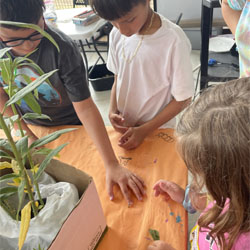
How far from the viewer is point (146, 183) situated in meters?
0.77

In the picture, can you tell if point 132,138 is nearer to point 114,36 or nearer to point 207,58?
point 114,36

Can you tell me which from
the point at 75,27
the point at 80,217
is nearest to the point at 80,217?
the point at 80,217

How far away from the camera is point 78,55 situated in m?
0.95

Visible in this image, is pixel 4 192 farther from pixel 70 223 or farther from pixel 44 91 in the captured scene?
pixel 44 91

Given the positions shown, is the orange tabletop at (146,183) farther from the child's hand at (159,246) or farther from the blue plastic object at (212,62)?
the blue plastic object at (212,62)

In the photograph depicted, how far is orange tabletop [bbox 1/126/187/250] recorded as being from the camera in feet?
2.07

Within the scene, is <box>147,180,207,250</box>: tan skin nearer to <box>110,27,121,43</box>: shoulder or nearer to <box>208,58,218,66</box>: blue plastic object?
<box>110,27,121,43</box>: shoulder

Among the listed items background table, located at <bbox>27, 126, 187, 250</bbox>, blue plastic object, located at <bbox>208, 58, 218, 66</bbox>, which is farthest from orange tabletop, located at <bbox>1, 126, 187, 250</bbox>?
blue plastic object, located at <bbox>208, 58, 218, 66</bbox>

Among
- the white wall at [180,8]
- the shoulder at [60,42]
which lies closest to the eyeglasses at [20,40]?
the shoulder at [60,42]

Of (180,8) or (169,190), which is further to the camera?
(180,8)

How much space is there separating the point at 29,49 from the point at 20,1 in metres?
0.18

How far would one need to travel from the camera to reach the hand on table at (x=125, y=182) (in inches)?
28.7

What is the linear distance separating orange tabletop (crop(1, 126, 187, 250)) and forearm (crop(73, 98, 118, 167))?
1.9 inches

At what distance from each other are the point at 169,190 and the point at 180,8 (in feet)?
9.21
